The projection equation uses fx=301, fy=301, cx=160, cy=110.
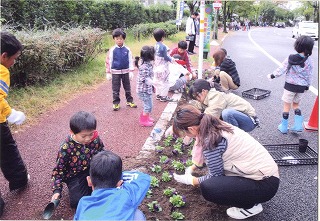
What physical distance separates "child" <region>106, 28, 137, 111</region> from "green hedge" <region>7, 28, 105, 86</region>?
1.57m

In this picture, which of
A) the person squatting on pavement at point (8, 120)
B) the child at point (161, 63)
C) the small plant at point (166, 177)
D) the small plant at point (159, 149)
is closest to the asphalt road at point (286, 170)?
the small plant at point (166, 177)

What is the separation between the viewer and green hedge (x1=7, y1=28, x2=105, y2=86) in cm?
566

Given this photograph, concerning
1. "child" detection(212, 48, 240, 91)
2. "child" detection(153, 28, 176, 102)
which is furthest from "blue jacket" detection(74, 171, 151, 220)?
"child" detection(153, 28, 176, 102)

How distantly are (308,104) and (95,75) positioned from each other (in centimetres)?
504

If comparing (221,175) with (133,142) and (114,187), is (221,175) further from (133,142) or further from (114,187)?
(133,142)

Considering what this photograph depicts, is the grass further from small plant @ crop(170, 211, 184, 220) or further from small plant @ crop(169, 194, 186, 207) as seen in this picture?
small plant @ crop(170, 211, 184, 220)

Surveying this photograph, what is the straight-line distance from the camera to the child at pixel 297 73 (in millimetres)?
4339

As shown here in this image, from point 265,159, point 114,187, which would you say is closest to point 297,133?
point 265,159

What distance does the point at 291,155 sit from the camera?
382cm

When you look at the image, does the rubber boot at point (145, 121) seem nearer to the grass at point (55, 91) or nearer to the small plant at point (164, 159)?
the small plant at point (164, 159)

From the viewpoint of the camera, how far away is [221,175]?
2572 mm

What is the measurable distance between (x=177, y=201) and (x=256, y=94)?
4.53 meters

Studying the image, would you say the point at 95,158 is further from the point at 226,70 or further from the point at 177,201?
the point at 226,70

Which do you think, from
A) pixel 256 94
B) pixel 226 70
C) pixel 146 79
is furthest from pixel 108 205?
pixel 256 94
